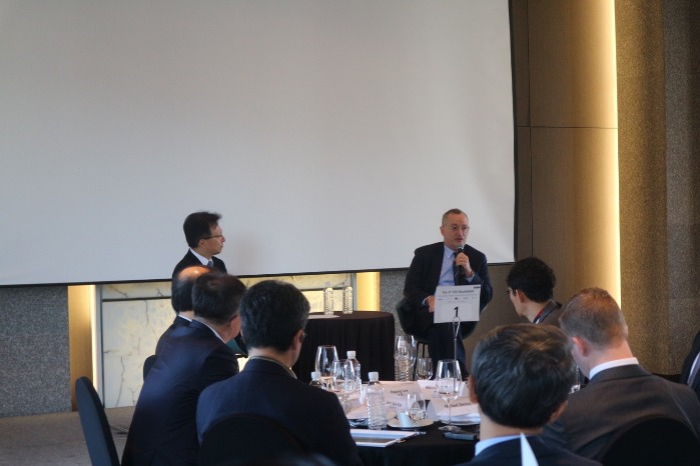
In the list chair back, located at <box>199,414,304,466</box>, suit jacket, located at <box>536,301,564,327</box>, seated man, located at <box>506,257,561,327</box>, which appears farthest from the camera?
seated man, located at <box>506,257,561,327</box>

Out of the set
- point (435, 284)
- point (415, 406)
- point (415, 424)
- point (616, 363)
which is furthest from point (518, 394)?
point (435, 284)

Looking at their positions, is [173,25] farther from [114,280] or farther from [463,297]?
[463,297]

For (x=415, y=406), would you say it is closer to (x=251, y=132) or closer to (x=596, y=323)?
(x=596, y=323)

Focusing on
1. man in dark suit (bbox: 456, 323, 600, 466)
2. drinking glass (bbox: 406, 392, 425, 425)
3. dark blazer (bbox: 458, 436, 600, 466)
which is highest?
man in dark suit (bbox: 456, 323, 600, 466)

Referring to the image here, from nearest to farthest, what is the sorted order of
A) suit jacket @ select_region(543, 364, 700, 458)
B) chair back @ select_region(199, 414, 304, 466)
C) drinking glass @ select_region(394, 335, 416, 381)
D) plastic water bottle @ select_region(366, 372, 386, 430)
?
chair back @ select_region(199, 414, 304, 466) → suit jacket @ select_region(543, 364, 700, 458) → plastic water bottle @ select_region(366, 372, 386, 430) → drinking glass @ select_region(394, 335, 416, 381)

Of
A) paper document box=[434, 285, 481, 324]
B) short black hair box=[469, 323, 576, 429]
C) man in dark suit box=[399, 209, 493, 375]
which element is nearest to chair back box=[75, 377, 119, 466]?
short black hair box=[469, 323, 576, 429]

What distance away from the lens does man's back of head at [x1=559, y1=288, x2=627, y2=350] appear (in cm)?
267

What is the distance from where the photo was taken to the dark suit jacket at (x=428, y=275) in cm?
661

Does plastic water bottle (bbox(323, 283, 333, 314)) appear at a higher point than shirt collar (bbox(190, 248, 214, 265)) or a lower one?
lower

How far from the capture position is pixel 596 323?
8.87ft

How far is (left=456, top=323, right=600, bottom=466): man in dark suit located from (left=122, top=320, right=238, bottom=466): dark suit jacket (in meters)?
1.42

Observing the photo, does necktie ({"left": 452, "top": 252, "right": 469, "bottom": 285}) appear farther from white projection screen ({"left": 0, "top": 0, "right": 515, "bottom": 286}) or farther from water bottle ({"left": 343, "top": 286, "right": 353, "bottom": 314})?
white projection screen ({"left": 0, "top": 0, "right": 515, "bottom": 286})

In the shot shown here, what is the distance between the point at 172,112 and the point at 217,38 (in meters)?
0.68

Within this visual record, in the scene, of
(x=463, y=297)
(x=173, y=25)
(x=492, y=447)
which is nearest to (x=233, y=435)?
(x=492, y=447)
